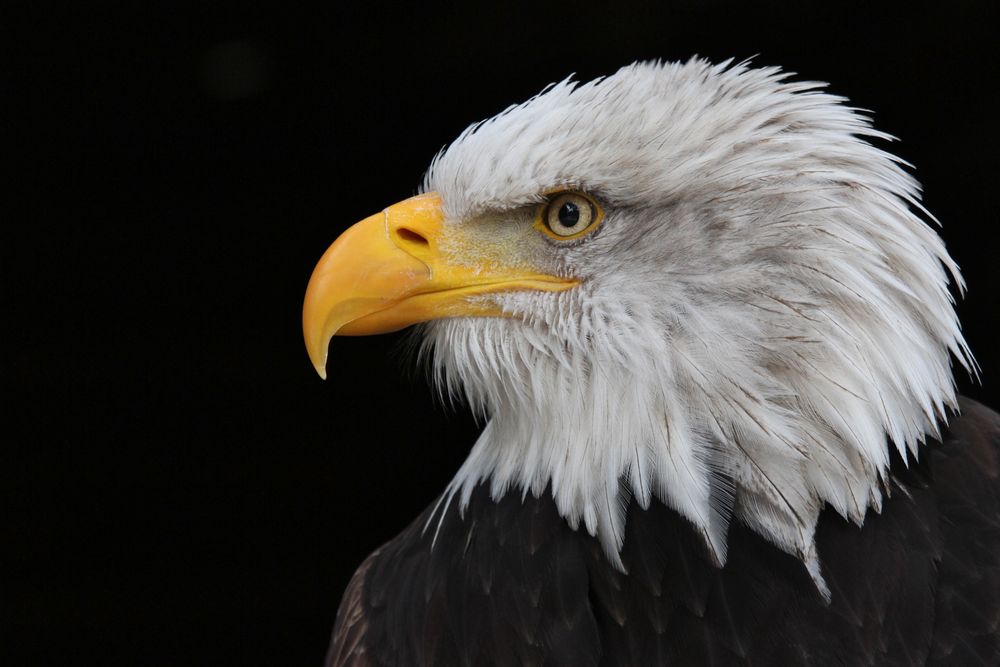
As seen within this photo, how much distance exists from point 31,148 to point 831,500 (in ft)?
11.7

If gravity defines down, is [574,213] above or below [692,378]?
above

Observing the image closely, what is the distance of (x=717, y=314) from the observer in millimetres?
1808

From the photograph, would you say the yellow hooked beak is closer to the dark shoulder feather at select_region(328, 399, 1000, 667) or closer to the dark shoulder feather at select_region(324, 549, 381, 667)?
the dark shoulder feather at select_region(328, 399, 1000, 667)

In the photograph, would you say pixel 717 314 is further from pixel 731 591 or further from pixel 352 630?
pixel 352 630

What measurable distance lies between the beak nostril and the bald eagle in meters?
0.02

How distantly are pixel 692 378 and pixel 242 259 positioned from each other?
3074mm

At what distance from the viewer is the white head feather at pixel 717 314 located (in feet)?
5.85

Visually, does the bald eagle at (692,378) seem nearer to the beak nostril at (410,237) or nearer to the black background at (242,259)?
the beak nostril at (410,237)

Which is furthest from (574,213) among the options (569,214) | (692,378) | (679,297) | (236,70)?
(236,70)

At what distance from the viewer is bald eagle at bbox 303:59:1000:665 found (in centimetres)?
179

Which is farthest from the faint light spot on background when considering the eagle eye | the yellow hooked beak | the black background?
the eagle eye

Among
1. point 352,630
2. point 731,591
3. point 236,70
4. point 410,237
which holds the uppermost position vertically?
point 236,70

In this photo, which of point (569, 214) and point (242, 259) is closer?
point (569, 214)

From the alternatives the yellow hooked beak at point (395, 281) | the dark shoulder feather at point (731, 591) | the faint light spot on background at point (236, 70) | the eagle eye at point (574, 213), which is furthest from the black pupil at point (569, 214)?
the faint light spot on background at point (236, 70)
